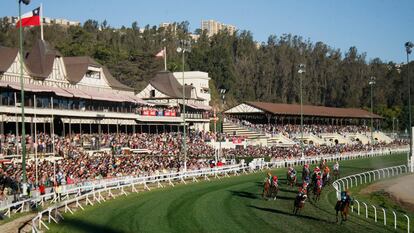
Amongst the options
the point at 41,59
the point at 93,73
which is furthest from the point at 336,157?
the point at 41,59

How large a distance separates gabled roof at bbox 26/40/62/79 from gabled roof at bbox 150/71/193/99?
63.4 ft

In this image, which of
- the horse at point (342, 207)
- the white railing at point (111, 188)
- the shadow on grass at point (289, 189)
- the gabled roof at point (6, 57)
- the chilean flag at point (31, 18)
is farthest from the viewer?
the gabled roof at point (6, 57)

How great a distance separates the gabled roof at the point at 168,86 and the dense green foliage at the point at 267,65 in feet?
53.1

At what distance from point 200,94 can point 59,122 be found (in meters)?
33.9

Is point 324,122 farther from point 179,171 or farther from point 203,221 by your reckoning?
point 203,221

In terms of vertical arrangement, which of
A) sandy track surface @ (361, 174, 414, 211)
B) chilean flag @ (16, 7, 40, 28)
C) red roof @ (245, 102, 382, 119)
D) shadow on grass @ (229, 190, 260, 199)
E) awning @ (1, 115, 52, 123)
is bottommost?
sandy track surface @ (361, 174, 414, 211)

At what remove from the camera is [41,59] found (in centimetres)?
4694

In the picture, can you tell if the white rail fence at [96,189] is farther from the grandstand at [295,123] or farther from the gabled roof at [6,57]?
the grandstand at [295,123]

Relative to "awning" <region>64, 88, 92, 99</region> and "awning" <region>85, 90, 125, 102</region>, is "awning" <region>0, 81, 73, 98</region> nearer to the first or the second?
"awning" <region>64, 88, 92, 99</region>

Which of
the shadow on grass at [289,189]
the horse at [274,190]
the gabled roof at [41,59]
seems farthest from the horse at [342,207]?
the gabled roof at [41,59]

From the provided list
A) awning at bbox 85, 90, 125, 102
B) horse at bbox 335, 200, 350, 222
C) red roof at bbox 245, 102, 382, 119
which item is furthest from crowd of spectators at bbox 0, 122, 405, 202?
red roof at bbox 245, 102, 382, 119

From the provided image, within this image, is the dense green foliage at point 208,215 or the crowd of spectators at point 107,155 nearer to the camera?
the dense green foliage at point 208,215

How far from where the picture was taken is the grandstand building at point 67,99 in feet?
128

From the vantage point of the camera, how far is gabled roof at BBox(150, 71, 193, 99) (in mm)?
65750
